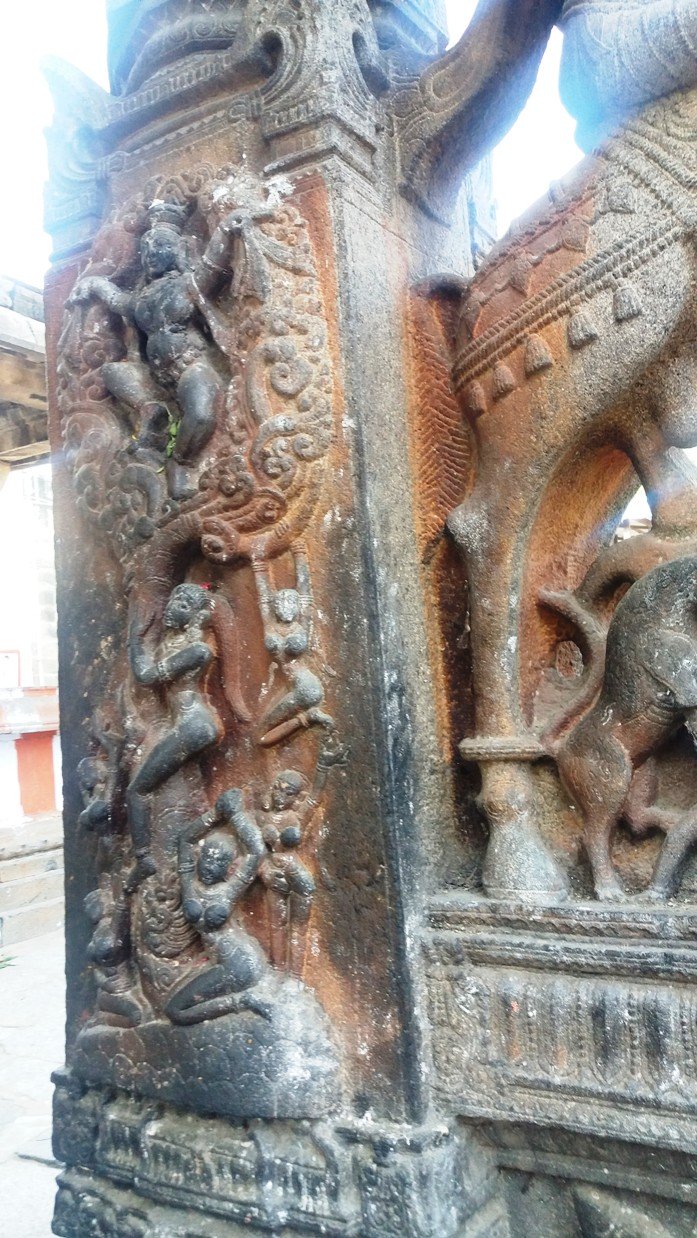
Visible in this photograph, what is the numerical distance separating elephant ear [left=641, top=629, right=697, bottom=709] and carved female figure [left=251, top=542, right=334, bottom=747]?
0.68 m

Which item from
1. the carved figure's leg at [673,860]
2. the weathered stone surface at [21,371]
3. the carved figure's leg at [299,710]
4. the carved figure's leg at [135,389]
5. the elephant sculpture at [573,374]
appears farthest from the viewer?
the weathered stone surface at [21,371]

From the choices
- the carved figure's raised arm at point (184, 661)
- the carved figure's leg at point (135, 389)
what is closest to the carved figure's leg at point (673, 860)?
the carved figure's raised arm at point (184, 661)

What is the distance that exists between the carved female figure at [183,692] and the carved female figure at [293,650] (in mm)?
112

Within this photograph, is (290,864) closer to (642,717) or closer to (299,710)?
(299,710)

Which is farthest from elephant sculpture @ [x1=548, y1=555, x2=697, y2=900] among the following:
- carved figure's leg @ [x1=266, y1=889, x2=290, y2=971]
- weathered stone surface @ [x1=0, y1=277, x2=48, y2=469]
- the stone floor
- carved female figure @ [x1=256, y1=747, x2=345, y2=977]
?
weathered stone surface @ [x1=0, y1=277, x2=48, y2=469]

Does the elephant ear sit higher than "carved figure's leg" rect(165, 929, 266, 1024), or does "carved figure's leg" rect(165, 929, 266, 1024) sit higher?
the elephant ear

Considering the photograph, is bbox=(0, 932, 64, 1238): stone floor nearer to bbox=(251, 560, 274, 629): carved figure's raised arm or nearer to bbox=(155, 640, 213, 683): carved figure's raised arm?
bbox=(155, 640, 213, 683): carved figure's raised arm

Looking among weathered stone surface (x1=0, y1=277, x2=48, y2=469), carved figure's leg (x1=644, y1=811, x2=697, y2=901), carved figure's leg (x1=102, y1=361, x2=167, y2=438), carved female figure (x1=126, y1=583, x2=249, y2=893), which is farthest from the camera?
weathered stone surface (x1=0, y1=277, x2=48, y2=469)

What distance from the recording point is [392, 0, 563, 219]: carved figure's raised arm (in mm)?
2145

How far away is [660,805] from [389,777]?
0.56 m

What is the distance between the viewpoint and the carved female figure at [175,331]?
2.12 metres

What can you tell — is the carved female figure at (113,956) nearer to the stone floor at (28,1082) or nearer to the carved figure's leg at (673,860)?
the stone floor at (28,1082)

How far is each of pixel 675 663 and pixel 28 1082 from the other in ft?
11.0

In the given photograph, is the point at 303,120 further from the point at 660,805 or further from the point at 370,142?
the point at 660,805
